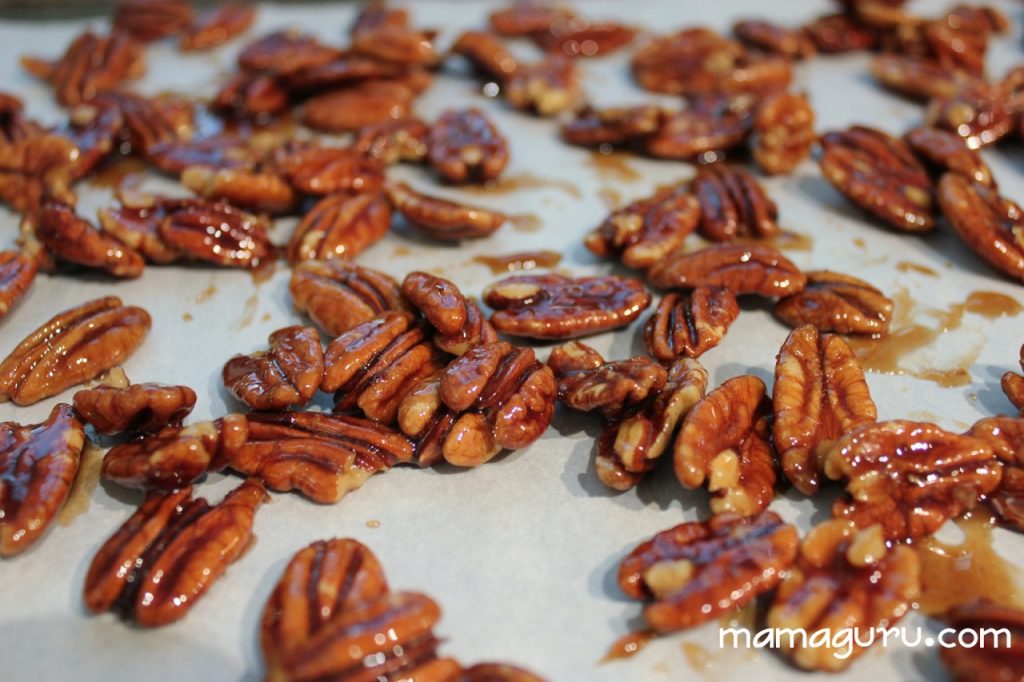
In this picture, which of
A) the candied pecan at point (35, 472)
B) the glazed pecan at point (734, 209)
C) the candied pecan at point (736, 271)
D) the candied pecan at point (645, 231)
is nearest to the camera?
the candied pecan at point (35, 472)

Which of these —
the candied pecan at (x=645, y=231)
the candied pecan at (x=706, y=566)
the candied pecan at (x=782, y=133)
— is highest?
the candied pecan at (x=782, y=133)

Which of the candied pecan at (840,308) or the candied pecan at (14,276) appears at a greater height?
the candied pecan at (840,308)

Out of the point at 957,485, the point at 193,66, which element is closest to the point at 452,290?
the point at 957,485

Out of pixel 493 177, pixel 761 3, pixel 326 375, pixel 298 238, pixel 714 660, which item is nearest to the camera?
pixel 714 660

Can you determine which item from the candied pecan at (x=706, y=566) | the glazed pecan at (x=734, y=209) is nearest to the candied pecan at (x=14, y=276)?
the candied pecan at (x=706, y=566)

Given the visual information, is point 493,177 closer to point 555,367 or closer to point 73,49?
point 555,367

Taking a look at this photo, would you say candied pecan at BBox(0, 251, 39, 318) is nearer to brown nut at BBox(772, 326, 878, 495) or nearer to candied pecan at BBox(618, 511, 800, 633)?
candied pecan at BBox(618, 511, 800, 633)

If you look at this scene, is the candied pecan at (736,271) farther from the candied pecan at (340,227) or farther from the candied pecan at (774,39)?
the candied pecan at (774,39)
